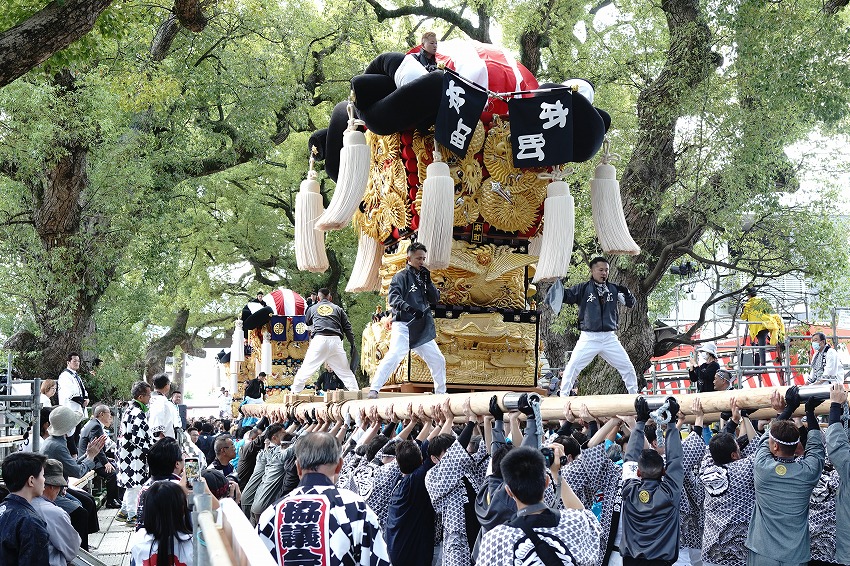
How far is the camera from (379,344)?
9.94 meters

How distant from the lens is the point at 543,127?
915 cm

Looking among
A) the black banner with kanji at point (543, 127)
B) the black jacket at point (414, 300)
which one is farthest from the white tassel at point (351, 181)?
the black banner with kanji at point (543, 127)

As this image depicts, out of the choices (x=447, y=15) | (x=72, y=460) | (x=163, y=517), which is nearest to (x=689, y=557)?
(x=163, y=517)

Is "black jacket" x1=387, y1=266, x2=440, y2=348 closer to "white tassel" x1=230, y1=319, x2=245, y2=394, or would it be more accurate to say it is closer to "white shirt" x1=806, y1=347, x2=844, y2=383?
"white shirt" x1=806, y1=347, x2=844, y2=383

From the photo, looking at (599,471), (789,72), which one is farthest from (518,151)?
(789,72)

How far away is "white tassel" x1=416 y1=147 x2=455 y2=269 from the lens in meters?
8.70

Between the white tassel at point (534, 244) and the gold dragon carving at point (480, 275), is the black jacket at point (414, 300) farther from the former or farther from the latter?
the white tassel at point (534, 244)

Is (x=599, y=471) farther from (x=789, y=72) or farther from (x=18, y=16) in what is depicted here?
(x=789, y=72)

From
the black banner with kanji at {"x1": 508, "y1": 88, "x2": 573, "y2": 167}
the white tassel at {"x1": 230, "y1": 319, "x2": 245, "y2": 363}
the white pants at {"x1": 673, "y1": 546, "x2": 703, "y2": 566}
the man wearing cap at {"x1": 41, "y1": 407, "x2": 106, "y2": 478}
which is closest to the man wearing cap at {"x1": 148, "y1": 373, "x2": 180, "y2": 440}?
the man wearing cap at {"x1": 41, "y1": 407, "x2": 106, "y2": 478}

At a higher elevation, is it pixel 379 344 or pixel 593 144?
pixel 593 144

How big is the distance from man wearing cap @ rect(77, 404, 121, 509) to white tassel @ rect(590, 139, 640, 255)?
18.3ft

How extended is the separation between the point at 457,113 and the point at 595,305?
219cm

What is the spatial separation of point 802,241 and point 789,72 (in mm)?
2839

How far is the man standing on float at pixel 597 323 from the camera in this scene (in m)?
8.98
